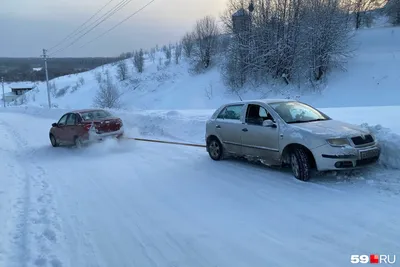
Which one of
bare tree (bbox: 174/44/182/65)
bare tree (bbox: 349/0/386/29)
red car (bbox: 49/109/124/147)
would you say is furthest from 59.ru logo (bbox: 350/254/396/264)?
bare tree (bbox: 174/44/182/65)

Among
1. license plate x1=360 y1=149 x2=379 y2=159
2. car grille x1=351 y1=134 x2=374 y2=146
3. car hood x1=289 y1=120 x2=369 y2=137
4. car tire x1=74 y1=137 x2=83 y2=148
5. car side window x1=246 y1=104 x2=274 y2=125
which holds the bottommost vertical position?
car tire x1=74 y1=137 x2=83 y2=148

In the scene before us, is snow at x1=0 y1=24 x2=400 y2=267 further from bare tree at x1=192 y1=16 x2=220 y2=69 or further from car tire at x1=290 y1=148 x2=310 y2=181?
bare tree at x1=192 y1=16 x2=220 y2=69

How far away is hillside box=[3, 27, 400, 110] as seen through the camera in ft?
107

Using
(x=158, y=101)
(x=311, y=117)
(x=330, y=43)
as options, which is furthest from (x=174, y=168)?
(x=158, y=101)

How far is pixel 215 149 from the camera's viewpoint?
1005 cm

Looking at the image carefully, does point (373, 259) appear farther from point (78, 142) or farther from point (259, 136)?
point (78, 142)

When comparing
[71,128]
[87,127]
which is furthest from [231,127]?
[71,128]

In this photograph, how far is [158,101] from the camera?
168 feet

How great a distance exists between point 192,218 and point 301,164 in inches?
108

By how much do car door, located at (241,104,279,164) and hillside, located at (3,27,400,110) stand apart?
2290cm

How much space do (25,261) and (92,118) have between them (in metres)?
9.66

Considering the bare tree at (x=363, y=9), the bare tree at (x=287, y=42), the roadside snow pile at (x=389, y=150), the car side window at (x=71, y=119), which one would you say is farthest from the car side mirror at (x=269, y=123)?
the bare tree at (x=363, y=9)

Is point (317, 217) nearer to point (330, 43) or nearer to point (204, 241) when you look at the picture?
point (204, 241)

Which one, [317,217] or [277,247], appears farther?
[317,217]
